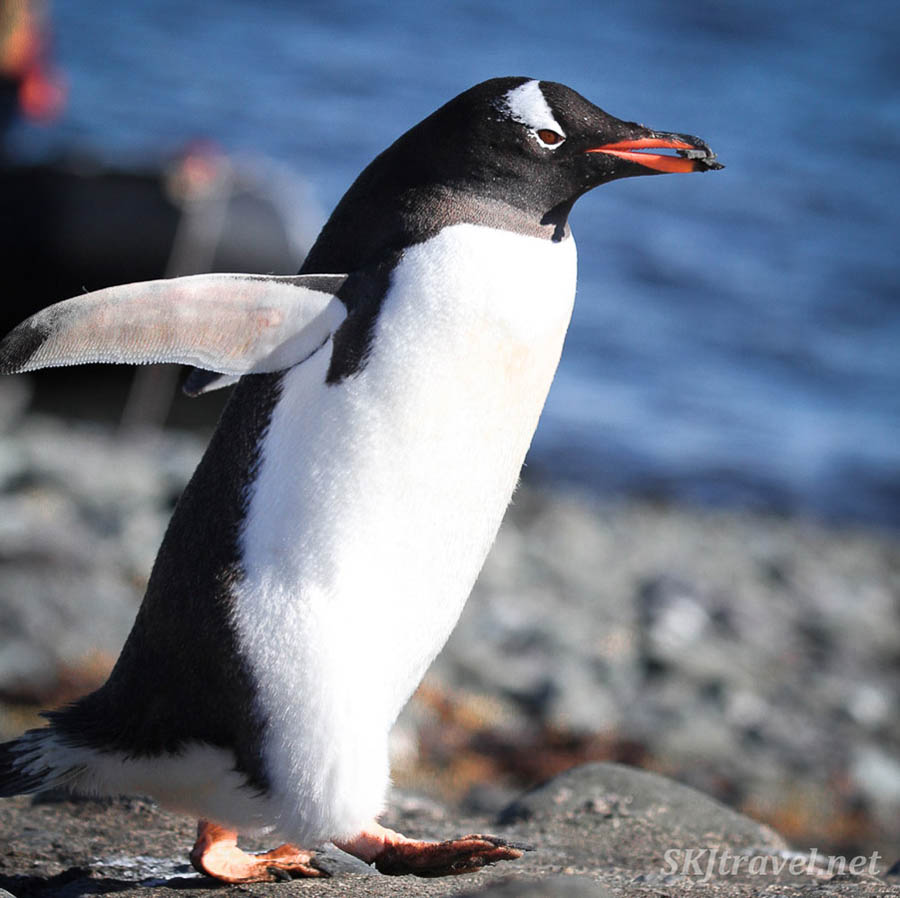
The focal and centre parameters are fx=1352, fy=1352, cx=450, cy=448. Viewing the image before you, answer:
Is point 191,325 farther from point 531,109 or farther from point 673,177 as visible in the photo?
point 673,177

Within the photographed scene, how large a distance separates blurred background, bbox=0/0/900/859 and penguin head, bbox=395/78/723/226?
116 inches

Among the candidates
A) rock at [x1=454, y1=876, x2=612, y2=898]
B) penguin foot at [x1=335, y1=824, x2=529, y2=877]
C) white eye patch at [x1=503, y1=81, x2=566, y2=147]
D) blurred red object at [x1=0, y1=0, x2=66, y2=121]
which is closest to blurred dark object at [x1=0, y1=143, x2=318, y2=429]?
blurred red object at [x1=0, y1=0, x2=66, y2=121]

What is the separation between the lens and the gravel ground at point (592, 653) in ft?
18.8

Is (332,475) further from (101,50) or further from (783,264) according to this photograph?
(101,50)

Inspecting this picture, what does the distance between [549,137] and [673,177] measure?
2185 centimetres

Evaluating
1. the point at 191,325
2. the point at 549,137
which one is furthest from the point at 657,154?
the point at 191,325

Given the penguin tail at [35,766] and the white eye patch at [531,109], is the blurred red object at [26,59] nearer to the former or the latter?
the white eye patch at [531,109]

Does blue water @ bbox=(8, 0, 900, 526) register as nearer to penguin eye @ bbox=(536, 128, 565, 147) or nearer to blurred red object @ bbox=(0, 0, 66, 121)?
blurred red object @ bbox=(0, 0, 66, 121)

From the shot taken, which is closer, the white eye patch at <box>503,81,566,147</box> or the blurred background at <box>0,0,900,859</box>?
the white eye patch at <box>503,81,566,147</box>

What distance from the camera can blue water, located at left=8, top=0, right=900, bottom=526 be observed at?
13602 mm

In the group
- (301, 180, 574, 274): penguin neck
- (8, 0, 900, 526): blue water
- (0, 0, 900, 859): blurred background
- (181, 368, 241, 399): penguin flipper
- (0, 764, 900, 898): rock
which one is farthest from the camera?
(8, 0, 900, 526): blue water

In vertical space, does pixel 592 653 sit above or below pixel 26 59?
below

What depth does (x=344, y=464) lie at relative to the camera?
2883mm

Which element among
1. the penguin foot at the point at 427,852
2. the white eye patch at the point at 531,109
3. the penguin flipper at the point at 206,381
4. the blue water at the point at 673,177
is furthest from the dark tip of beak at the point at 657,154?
the blue water at the point at 673,177
